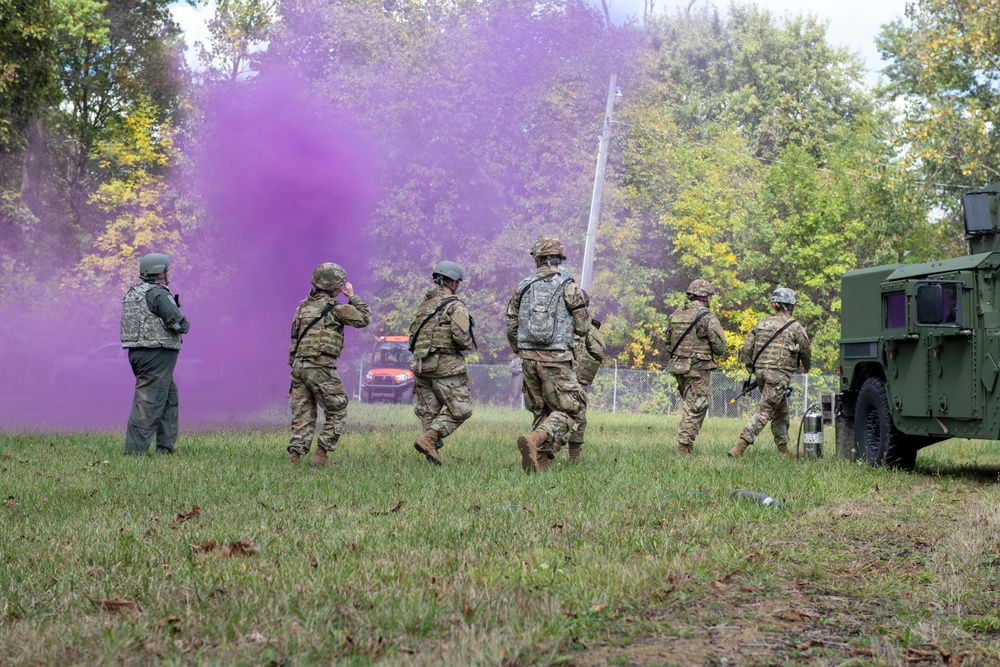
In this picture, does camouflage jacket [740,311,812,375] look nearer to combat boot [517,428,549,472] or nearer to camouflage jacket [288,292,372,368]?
combat boot [517,428,549,472]

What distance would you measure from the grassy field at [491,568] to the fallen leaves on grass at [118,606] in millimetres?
13

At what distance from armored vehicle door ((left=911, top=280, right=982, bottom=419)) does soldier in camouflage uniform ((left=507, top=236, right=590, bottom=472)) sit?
2956 mm

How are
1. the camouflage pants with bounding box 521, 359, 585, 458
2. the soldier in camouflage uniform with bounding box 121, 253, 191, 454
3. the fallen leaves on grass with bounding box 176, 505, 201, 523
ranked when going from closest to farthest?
1. the fallen leaves on grass with bounding box 176, 505, 201, 523
2. the camouflage pants with bounding box 521, 359, 585, 458
3. the soldier in camouflage uniform with bounding box 121, 253, 191, 454

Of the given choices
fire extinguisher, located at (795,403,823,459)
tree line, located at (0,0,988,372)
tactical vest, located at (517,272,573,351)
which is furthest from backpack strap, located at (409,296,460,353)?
tree line, located at (0,0,988,372)

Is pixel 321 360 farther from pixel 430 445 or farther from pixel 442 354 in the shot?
pixel 430 445

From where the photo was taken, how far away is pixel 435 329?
1213 cm

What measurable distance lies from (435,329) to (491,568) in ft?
20.8

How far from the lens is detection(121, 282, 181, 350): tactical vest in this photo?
1308 cm

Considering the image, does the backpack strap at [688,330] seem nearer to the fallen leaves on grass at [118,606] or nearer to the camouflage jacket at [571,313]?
the camouflage jacket at [571,313]

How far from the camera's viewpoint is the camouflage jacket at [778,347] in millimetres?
14266

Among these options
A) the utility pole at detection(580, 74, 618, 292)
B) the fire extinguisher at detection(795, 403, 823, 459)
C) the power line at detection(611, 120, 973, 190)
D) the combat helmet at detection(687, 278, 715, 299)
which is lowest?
the fire extinguisher at detection(795, 403, 823, 459)

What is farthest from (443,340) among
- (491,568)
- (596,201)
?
(596,201)

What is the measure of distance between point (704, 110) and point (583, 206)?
15.8 m

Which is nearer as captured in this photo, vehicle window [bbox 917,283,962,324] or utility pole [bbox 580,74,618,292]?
vehicle window [bbox 917,283,962,324]
